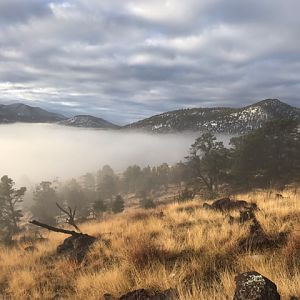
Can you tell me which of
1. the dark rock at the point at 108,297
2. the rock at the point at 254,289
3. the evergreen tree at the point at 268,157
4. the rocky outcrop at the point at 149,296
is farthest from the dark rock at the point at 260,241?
the evergreen tree at the point at 268,157

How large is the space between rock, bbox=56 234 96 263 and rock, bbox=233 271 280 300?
638 centimetres

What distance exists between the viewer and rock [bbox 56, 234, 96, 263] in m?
10.6

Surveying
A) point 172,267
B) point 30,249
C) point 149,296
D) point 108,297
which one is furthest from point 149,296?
point 30,249

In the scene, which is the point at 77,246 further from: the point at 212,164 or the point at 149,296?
the point at 212,164

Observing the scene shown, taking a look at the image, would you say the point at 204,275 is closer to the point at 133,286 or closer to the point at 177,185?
the point at 133,286

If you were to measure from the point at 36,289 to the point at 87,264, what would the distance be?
4.72 feet

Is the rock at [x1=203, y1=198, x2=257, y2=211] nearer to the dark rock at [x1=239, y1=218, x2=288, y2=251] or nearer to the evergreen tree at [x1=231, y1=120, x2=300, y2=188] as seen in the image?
the dark rock at [x1=239, y1=218, x2=288, y2=251]

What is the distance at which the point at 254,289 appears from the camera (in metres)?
4.46

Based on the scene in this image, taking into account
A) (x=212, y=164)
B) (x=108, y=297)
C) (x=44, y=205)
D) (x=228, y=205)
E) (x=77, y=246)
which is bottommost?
(x=44, y=205)

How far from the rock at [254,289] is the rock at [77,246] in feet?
20.9

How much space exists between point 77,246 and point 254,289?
25.4 feet

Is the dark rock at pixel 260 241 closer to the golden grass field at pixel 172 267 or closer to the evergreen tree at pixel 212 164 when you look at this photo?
the golden grass field at pixel 172 267

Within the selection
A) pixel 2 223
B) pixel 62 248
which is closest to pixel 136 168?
pixel 2 223

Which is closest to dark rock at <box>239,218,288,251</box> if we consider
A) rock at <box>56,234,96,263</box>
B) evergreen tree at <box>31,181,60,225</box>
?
rock at <box>56,234,96,263</box>
